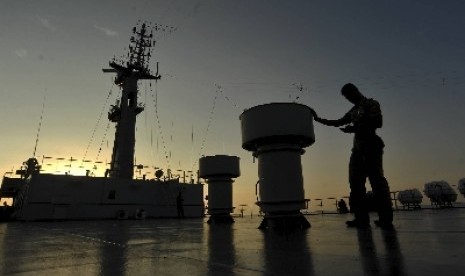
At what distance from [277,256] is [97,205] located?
68.8 feet

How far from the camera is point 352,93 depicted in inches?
198

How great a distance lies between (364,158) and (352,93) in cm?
108

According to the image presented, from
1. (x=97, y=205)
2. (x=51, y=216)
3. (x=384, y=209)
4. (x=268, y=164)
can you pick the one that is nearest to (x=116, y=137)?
(x=97, y=205)

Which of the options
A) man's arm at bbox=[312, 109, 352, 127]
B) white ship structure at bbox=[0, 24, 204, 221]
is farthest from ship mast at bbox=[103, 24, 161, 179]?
man's arm at bbox=[312, 109, 352, 127]

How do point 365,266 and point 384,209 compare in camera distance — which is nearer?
point 365,266

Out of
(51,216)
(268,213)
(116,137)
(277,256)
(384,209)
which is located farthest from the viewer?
(116,137)

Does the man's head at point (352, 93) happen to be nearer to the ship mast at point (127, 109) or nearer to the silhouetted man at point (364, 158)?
the silhouetted man at point (364, 158)

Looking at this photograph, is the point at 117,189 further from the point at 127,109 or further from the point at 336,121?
the point at 336,121

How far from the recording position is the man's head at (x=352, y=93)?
502cm

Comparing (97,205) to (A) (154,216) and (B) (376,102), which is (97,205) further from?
(B) (376,102)

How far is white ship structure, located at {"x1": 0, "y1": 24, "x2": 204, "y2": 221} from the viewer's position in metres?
19.0

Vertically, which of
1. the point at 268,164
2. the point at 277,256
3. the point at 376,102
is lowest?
the point at 277,256

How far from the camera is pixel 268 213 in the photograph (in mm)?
5320

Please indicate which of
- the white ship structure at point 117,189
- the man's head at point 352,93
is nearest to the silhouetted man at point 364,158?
the man's head at point 352,93
